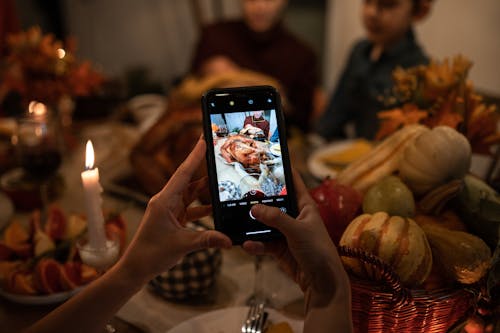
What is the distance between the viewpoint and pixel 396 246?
685mm

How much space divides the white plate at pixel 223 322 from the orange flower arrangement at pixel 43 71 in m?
0.94

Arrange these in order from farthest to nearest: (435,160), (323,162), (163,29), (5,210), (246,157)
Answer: (163,29) → (323,162) → (5,210) → (435,160) → (246,157)

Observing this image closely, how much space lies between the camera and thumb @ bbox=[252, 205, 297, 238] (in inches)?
23.0

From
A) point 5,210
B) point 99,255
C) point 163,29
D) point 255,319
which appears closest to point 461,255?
point 255,319

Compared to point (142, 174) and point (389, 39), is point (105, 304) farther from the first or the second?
point (389, 39)

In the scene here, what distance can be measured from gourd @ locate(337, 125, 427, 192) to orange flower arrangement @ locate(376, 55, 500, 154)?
5 cm

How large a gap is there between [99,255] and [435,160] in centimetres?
61

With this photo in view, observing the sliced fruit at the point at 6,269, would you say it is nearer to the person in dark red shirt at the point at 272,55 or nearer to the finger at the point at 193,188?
the finger at the point at 193,188

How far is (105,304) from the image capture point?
2.02 feet

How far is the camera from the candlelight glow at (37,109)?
1306mm

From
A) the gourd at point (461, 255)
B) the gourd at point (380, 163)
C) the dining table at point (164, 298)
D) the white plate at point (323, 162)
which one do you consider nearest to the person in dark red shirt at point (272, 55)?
the white plate at point (323, 162)

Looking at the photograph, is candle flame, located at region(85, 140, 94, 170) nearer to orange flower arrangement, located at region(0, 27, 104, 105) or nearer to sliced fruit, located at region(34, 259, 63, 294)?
sliced fruit, located at region(34, 259, 63, 294)

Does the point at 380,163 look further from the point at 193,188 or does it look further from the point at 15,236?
the point at 15,236

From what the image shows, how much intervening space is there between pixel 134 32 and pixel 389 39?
8.41 ft
